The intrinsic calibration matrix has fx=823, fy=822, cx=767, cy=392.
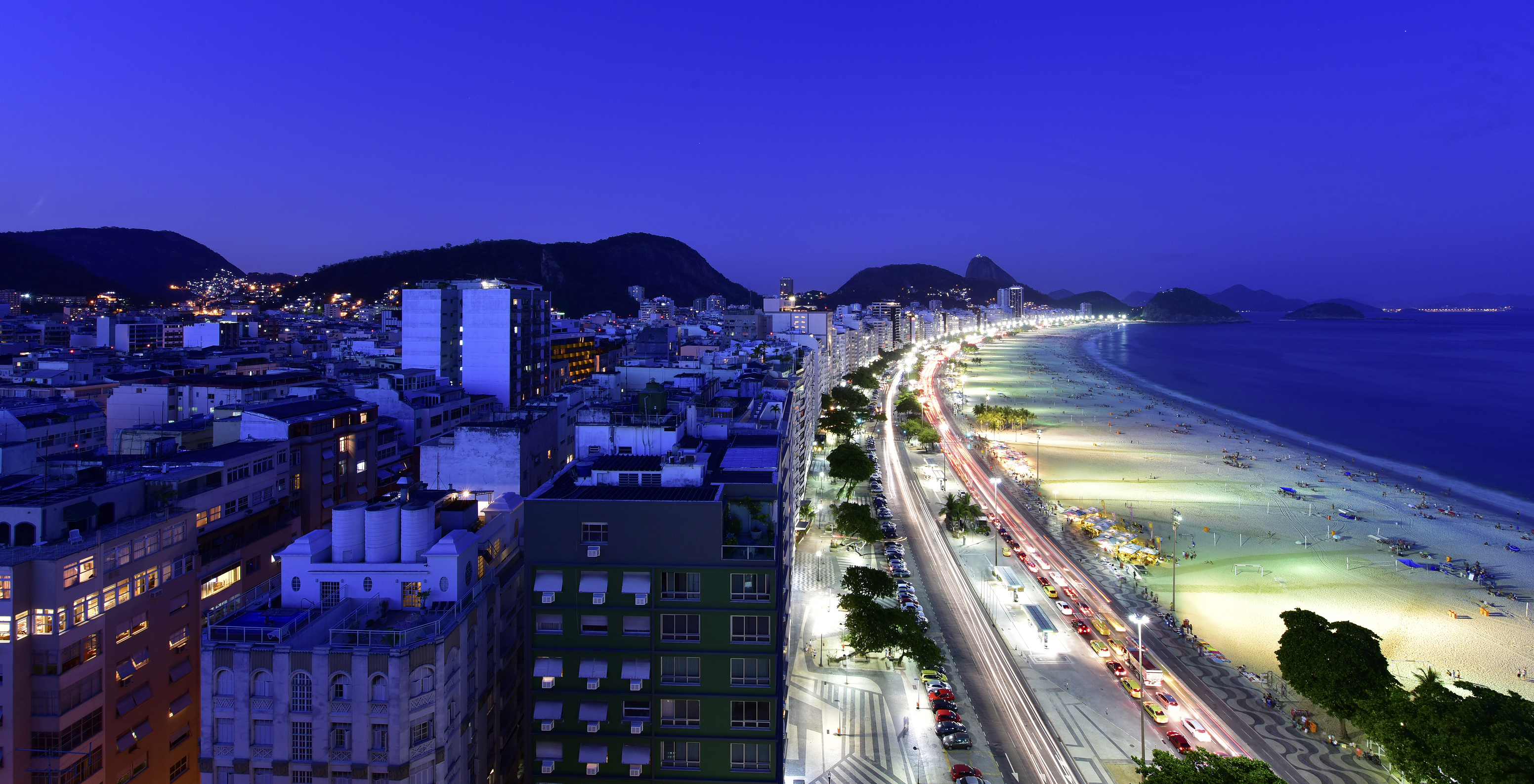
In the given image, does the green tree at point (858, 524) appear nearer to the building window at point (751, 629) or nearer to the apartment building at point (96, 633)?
the building window at point (751, 629)

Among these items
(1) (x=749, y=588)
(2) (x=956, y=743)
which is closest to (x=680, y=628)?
(1) (x=749, y=588)

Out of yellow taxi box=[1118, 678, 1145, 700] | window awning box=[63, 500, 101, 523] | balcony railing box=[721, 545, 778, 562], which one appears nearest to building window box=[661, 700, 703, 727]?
balcony railing box=[721, 545, 778, 562]

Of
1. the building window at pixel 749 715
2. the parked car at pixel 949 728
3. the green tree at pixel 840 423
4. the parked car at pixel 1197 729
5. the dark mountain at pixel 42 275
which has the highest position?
the dark mountain at pixel 42 275

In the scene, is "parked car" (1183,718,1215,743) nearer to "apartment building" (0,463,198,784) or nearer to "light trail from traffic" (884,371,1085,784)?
"light trail from traffic" (884,371,1085,784)

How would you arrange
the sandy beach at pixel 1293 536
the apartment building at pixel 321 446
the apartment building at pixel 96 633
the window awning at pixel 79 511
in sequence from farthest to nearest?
the apartment building at pixel 321 446 < the sandy beach at pixel 1293 536 < the window awning at pixel 79 511 < the apartment building at pixel 96 633

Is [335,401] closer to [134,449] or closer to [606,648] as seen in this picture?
[134,449]

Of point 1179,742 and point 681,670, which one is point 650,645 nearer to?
point 681,670

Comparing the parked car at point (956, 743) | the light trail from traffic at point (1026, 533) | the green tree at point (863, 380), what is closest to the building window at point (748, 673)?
the parked car at point (956, 743)
